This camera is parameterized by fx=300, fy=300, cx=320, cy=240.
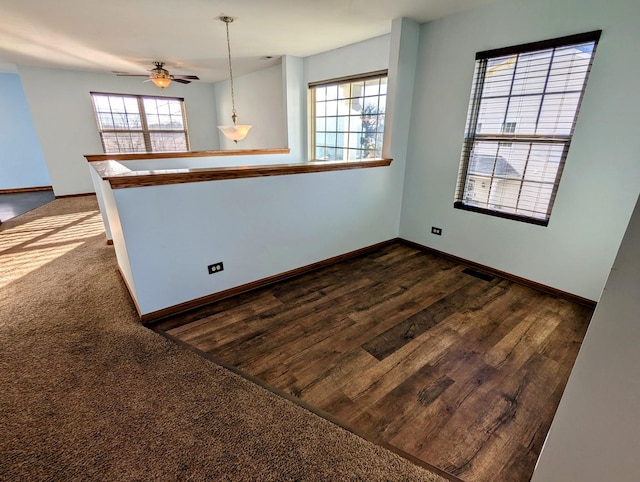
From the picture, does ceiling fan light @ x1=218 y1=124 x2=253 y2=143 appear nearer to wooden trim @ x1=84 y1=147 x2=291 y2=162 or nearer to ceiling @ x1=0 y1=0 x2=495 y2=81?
Answer: wooden trim @ x1=84 y1=147 x2=291 y2=162

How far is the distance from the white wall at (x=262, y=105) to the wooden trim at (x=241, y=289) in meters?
2.83

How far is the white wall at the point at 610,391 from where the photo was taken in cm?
77

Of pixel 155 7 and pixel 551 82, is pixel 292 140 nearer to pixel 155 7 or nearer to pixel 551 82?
pixel 155 7

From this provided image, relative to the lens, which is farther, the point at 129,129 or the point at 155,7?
the point at 129,129

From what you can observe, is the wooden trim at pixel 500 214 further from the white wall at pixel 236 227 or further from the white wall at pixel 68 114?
the white wall at pixel 68 114

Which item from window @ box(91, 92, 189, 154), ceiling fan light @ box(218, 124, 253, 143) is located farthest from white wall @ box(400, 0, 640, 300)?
window @ box(91, 92, 189, 154)

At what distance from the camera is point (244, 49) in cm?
449

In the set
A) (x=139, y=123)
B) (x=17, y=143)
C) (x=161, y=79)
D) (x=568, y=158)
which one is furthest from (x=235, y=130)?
(x=17, y=143)

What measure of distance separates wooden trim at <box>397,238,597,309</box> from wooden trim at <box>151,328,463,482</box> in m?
2.25

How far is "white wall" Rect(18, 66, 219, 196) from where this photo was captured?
19.4 feet

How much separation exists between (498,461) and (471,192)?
Result: 260cm

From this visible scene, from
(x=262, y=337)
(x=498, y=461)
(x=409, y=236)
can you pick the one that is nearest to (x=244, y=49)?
(x=409, y=236)

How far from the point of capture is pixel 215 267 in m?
2.62

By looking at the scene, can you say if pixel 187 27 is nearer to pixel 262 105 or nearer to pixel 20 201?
pixel 262 105
